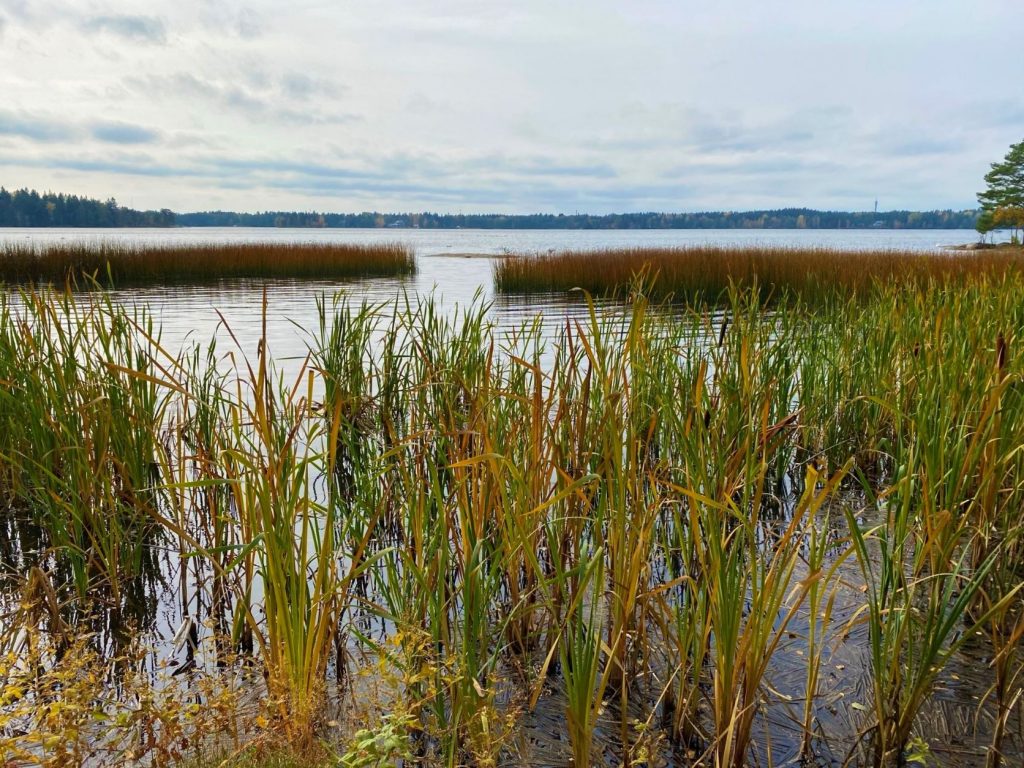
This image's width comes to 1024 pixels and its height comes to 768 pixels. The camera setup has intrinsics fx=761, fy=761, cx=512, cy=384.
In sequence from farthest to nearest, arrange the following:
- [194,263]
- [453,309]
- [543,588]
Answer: [194,263] → [453,309] → [543,588]

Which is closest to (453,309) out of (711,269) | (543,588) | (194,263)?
(711,269)

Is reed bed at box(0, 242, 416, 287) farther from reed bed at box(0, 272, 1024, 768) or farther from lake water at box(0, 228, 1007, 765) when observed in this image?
reed bed at box(0, 272, 1024, 768)

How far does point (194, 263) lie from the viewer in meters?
24.4

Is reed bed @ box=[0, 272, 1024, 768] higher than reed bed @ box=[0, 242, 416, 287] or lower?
lower

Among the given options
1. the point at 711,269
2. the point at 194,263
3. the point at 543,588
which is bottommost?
the point at 543,588

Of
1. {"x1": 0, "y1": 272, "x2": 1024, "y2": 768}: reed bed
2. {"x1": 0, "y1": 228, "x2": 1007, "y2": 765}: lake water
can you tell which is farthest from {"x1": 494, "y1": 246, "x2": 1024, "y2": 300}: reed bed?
{"x1": 0, "y1": 272, "x2": 1024, "y2": 768}: reed bed

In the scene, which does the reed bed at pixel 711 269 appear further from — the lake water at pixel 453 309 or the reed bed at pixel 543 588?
the reed bed at pixel 543 588

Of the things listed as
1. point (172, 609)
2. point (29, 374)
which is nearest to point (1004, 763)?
point (172, 609)

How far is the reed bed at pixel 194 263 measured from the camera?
22.1 meters

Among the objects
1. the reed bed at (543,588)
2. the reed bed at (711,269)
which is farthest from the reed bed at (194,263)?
the reed bed at (543,588)

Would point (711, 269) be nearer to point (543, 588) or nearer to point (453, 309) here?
point (453, 309)

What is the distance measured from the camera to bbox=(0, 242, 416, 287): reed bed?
2208 cm

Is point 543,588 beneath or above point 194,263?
beneath

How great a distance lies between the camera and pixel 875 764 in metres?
2.48
